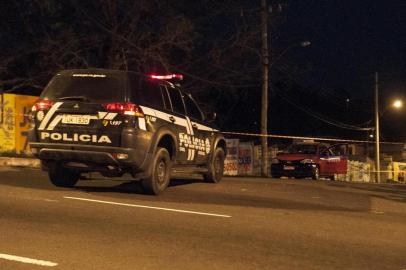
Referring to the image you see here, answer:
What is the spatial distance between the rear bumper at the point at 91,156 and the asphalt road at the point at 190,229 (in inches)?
20.8

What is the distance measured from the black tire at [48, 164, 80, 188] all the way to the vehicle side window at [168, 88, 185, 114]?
230 centimetres

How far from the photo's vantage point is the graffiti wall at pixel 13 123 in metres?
18.4

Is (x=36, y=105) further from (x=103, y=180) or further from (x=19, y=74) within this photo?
(x=19, y=74)

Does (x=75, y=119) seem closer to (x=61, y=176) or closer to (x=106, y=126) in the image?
(x=106, y=126)

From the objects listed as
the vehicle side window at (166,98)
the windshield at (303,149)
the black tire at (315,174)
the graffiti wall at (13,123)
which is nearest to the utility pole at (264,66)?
the windshield at (303,149)

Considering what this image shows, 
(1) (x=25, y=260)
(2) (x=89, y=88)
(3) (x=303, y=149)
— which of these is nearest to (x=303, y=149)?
(3) (x=303, y=149)

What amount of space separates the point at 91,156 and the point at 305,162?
41.2ft

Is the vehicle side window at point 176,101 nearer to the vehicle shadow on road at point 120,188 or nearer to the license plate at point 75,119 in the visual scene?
the vehicle shadow on road at point 120,188

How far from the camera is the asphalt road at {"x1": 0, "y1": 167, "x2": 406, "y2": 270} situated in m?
5.37

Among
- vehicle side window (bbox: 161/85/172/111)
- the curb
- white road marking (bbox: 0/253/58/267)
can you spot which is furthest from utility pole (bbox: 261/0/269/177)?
white road marking (bbox: 0/253/58/267)

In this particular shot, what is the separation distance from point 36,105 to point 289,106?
5292 cm

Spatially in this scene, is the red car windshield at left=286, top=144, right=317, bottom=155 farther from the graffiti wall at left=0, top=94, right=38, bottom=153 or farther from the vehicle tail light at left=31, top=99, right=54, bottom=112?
the vehicle tail light at left=31, top=99, right=54, bottom=112

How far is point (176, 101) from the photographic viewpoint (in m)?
10.7

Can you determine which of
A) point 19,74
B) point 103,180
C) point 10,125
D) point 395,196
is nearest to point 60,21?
point 19,74
